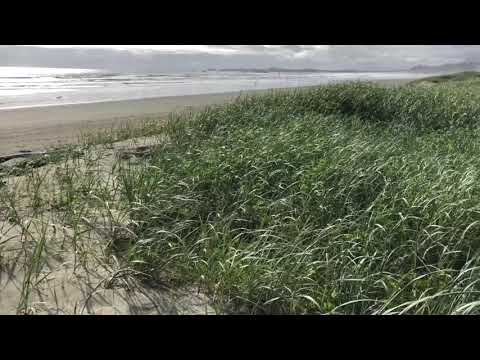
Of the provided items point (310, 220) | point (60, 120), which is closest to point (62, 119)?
point (60, 120)

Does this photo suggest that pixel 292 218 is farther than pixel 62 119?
No

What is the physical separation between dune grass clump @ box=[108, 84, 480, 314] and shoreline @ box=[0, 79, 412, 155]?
363cm

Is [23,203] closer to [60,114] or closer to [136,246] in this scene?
[136,246]

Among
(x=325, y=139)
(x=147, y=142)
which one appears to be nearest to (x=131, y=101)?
(x=147, y=142)

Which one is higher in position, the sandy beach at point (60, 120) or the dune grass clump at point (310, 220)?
the sandy beach at point (60, 120)

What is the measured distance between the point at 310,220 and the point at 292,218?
0.99 ft

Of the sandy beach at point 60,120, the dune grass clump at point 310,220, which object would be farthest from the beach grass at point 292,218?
the sandy beach at point 60,120

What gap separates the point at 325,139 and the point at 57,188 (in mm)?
3927

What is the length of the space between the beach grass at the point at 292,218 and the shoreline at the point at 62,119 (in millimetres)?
3331

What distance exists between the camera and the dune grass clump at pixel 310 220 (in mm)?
2484

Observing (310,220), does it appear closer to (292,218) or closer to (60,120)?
(292,218)

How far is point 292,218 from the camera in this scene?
3.25m

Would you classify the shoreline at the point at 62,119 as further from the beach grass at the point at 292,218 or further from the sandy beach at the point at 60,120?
the beach grass at the point at 292,218

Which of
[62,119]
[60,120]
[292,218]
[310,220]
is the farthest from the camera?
[62,119]
